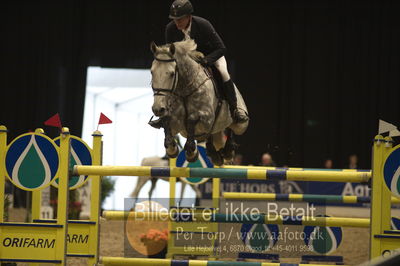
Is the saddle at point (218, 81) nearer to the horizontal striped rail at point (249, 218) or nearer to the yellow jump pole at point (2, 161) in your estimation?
the horizontal striped rail at point (249, 218)

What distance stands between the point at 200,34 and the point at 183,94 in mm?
509

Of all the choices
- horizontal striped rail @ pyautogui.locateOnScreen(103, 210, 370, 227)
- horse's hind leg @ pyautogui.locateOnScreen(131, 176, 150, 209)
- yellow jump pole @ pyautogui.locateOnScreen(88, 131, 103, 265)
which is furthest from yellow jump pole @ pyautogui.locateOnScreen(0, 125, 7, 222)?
horse's hind leg @ pyautogui.locateOnScreen(131, 176, 150, 209)

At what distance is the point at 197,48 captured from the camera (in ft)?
14.3

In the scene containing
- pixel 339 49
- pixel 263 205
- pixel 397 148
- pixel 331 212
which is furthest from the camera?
pixel 339 49

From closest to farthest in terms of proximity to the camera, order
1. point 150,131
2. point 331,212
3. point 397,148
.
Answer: point 397,148 → point 331,212 → point 150,131

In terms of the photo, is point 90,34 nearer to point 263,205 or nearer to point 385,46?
point 263,205

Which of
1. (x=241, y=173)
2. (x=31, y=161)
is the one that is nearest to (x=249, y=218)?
(x=241, y=173)

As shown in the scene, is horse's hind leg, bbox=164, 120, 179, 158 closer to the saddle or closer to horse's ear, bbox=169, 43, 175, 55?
horse's ear, bbox=169, 43, 175, 55

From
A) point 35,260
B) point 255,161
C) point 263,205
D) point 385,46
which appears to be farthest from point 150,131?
point 35,260

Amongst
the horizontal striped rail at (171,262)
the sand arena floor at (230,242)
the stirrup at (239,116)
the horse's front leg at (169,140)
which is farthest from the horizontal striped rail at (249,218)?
the stirrup at (239,116)

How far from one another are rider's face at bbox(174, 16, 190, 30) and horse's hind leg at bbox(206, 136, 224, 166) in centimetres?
93

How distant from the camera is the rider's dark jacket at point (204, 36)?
4188 millimetres

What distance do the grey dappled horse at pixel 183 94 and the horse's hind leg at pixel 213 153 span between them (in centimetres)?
39

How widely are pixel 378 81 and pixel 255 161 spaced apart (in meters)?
3.01
